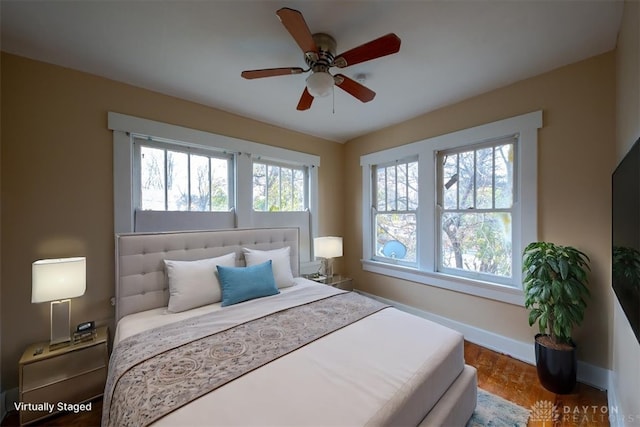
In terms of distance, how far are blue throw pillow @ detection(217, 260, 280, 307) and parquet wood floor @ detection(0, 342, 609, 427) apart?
3.78 feet

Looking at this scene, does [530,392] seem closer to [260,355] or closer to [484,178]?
[484,178]

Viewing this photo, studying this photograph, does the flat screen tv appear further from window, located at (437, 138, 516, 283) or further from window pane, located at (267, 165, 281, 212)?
window pane, located at (267, 165, 281, 212)

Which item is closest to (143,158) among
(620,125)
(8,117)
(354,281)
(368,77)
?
(8,117)

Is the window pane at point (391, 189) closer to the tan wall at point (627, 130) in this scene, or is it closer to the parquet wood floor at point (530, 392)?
the parquet wood floor at point (530, 392)

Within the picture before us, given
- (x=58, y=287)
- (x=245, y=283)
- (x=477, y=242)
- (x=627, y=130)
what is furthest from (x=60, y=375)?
(x=627, y=130)

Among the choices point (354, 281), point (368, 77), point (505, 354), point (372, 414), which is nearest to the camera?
point (372, 414)

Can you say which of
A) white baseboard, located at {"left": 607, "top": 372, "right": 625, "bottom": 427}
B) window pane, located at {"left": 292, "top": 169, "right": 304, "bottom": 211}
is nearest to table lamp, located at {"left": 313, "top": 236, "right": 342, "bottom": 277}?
window pane, located at {"left": 292, "top": 169, "right": 304, "bottom": 211}

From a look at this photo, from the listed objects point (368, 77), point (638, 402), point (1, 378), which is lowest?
point (1, 378)

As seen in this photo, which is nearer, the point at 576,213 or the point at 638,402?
the point at 638,402

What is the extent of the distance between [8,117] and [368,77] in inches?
110

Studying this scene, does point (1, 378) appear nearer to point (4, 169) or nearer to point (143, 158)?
point (4, 169)

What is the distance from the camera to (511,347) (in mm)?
2412

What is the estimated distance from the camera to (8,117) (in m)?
1.85

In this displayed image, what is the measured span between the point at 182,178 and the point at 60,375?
5.93 feet
